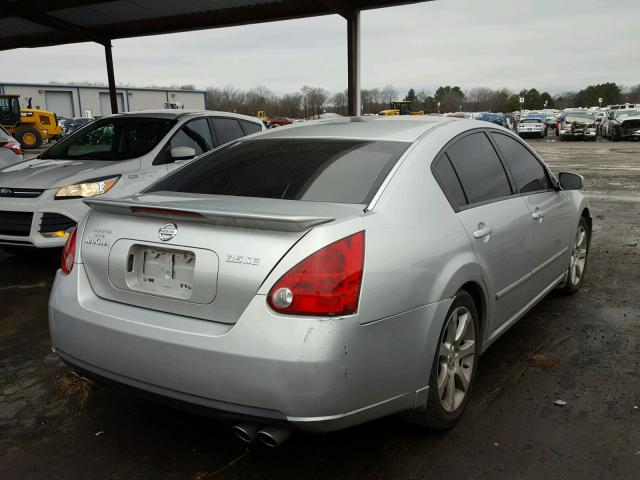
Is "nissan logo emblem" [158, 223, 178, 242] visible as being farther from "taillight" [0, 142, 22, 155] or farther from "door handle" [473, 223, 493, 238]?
"taillight" [0, 142, 22, 155]

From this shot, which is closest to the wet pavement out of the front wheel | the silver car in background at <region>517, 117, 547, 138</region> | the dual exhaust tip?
the dual exhaust tip

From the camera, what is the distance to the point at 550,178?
14.4 feet

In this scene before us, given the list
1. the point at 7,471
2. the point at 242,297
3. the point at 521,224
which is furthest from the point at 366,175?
the point at 7,471

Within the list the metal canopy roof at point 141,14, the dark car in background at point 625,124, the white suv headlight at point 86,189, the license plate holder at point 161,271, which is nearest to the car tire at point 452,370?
the license plate holder at point 161,271

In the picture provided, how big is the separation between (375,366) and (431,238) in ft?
2.21

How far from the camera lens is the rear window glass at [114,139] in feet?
21.3

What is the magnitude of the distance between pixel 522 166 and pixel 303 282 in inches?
96.2

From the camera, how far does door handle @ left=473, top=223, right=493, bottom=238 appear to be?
9.88 ft

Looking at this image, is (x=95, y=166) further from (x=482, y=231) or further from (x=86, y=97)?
(x=86, y=97)

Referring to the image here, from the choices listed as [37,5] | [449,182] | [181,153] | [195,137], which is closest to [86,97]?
[37,5]

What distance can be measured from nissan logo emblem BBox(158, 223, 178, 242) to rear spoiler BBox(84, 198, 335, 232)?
4cm

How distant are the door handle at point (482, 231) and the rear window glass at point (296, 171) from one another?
57 cm

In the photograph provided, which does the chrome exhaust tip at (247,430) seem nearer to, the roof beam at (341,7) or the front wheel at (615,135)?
the roof beam at (341,7)

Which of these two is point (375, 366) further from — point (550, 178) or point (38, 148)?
point (38, 148)
